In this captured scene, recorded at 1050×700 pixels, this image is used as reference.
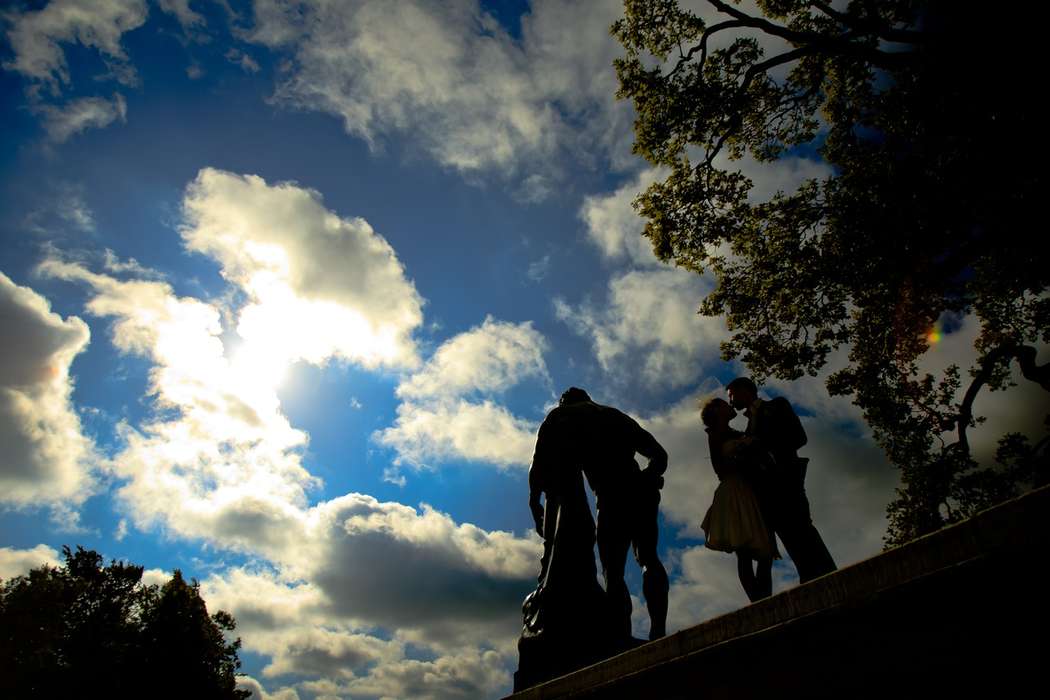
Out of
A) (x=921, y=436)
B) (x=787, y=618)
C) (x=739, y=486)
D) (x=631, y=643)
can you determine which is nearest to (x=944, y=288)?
(x=921, y=436)

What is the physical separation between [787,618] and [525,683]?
122 inches

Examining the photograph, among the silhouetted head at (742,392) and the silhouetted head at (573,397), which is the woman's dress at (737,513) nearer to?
the silhouetted head at (742,392)

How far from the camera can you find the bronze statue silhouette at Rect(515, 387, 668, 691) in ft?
14.6

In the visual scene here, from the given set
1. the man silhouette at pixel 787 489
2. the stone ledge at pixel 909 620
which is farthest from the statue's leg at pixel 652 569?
the stone ledge at pixel 909 620

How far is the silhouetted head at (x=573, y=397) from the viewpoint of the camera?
5.81m

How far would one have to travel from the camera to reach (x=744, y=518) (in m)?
4.41

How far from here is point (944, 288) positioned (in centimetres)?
1017

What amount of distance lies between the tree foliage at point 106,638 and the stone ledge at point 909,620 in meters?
23.6

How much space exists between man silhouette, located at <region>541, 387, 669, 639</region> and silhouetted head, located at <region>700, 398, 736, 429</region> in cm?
51

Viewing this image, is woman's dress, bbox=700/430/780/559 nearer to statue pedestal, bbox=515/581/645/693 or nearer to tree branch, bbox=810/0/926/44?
statue pedestal, bbox=515/581/645/693

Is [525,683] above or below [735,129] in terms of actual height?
below

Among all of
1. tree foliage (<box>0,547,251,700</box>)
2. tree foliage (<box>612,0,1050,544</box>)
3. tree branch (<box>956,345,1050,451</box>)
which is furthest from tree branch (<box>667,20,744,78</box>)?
tree foliage (<box>0,547,251,700</box>)

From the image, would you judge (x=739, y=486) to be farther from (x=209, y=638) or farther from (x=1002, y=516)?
(x=209, y=638)

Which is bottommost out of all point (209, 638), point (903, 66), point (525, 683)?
point (525, 683)
